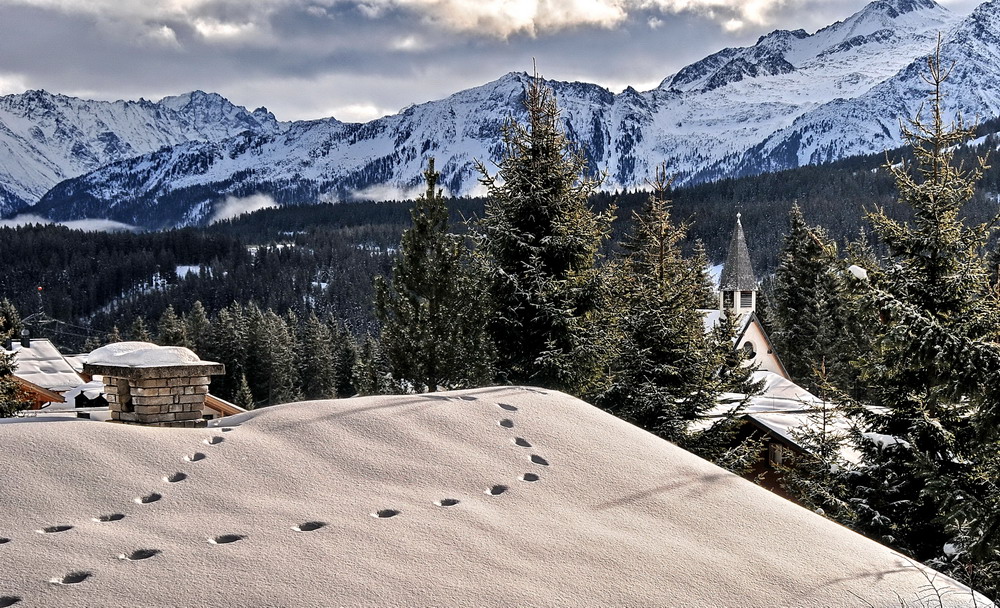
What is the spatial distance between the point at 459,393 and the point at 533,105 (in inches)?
463

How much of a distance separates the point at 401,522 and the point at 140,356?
4.24m

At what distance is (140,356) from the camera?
7.88m

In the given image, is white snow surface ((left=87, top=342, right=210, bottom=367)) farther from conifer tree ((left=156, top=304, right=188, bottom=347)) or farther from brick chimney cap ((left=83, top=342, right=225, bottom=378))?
conifer tree ((left=156, top=304, right=188, bottom=347))

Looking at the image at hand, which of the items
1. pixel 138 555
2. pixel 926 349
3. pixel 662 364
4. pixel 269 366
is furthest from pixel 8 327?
pixel 269 366

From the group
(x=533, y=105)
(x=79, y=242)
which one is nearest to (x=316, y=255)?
(x=79, y=242)

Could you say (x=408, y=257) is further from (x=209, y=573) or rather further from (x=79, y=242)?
(x=79, y=242)

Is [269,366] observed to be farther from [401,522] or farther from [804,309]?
[401,522]

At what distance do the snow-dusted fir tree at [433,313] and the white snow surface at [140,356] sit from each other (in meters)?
7.74

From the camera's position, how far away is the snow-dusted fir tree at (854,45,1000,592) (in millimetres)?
9352

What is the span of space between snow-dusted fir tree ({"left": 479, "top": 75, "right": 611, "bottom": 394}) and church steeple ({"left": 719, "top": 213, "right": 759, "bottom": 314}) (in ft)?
87.9

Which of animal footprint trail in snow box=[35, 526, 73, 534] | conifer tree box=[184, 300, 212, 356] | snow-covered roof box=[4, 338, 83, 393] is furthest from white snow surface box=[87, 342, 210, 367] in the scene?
conifer tree box=[184, 300, 212, 356]

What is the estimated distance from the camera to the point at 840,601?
15.1 ft

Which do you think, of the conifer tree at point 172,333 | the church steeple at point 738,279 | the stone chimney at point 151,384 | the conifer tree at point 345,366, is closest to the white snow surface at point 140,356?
the stone chimney at point 151,384

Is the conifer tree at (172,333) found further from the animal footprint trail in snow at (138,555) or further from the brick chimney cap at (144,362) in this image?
the animal footprint trail in snow at (138,555)
